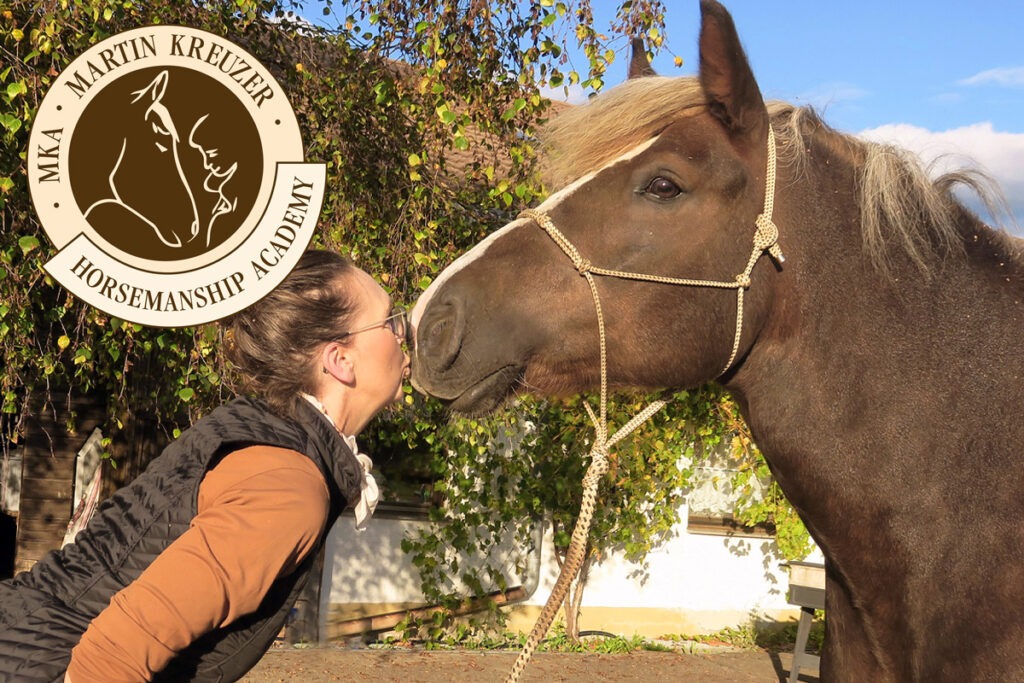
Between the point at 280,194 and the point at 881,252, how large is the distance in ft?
9.95

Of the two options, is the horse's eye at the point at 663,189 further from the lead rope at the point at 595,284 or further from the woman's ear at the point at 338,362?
the woman's ear at the point at 338,362

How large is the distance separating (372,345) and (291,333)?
182 mm

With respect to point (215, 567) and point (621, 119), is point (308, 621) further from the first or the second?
point (215, 567)

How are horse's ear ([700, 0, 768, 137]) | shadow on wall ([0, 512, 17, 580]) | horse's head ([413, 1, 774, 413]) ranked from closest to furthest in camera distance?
horse's ear ([700, 0, 768, 137])
horse's head ([413, 1, 774, 413])
shadow on wall ([0, 512, 17, 580])

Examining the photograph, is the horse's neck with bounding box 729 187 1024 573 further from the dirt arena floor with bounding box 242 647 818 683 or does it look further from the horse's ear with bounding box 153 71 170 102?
the dirt arena floor with bounding box 242 647 818 683

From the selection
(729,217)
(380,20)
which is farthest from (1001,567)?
(380,20)

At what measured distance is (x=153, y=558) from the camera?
169cm

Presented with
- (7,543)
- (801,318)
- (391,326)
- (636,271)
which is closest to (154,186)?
(391,326)

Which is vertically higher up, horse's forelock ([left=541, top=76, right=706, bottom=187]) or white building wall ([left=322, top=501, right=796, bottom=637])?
horse's forelock ([left=541, top=76, right=706, bottom=187])

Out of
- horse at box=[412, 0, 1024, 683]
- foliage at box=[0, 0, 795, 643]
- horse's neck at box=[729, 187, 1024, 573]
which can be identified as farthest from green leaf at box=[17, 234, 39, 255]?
horse's neck at box=[729, 187, 1024, 573]

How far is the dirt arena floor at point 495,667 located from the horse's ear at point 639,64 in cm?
479

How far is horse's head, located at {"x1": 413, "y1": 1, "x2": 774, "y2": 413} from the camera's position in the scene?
2.35m

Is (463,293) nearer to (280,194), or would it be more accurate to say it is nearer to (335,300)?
(335,300)

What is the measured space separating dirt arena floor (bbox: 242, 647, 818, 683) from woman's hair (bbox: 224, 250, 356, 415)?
4.84 meters
